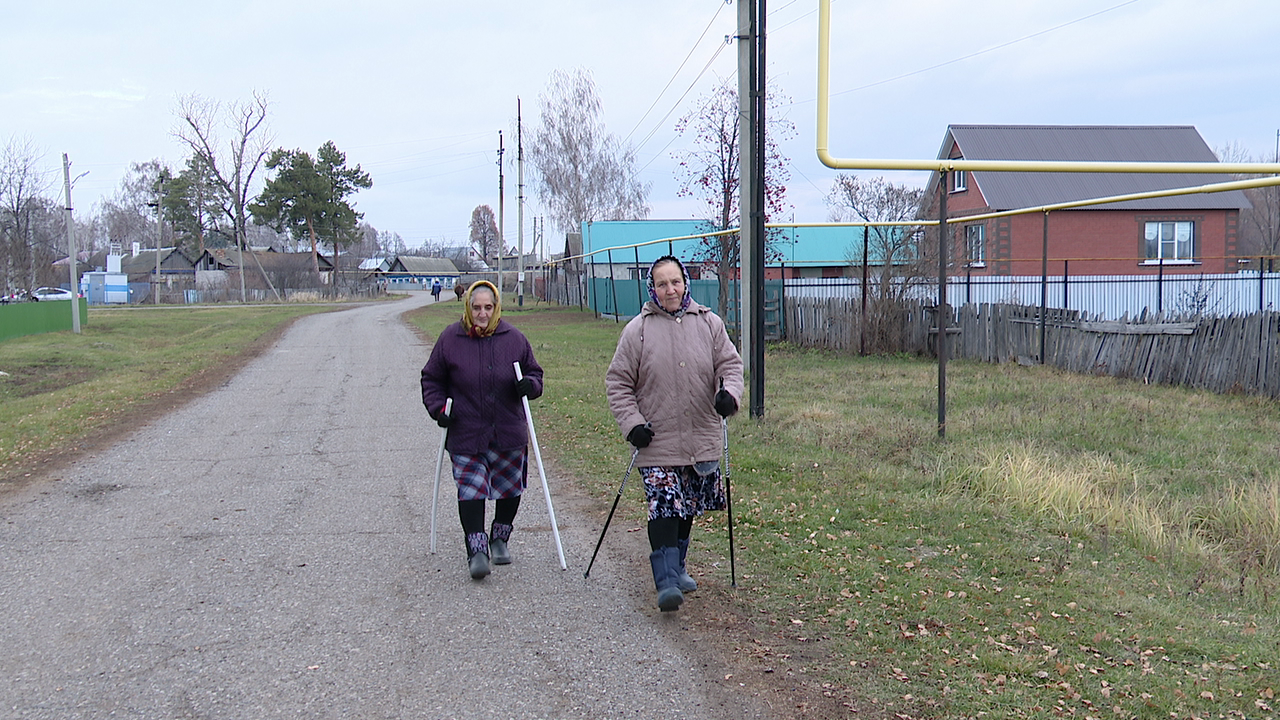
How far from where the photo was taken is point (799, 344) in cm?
1923

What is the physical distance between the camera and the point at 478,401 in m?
5.61

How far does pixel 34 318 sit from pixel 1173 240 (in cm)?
3439

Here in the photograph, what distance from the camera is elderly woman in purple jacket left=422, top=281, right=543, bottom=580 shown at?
220 inches

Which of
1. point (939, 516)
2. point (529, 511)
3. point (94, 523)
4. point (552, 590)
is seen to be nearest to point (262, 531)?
point (94, 523)

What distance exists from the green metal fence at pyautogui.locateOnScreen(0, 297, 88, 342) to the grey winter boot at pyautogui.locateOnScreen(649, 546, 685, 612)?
2764cm

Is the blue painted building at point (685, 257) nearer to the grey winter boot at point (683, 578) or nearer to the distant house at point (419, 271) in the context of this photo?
the grey winter boot at point (683, 578)

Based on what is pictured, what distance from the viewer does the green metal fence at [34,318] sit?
90.7ft

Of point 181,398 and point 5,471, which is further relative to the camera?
point 181,398

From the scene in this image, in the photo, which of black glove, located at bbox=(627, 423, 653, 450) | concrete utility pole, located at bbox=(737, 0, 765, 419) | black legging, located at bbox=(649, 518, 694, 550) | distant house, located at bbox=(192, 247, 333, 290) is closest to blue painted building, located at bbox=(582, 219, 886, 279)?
concrete utility pole, located at bbox=(737, 0, 765, 419)

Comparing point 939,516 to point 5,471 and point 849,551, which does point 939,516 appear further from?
point 5,471

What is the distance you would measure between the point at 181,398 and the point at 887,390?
30.8 feet

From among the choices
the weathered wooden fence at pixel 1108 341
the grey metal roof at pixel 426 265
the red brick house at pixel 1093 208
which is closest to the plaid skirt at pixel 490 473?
the weathered wooden fence at pixel 1108 341

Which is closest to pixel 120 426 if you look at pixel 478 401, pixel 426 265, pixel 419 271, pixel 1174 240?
pixel 478 401

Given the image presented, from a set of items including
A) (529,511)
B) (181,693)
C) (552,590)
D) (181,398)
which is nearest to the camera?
(181,693)
